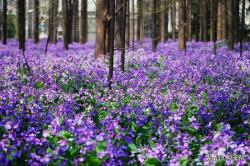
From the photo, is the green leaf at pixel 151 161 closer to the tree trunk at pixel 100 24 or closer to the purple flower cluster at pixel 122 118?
the purple flower cluster at pixel 122 118

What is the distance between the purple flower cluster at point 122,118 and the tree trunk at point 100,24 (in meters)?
2.74

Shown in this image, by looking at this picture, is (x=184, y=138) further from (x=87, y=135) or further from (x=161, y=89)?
(x=161, y=89)

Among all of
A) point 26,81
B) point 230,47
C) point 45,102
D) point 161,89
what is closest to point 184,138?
point 45,102

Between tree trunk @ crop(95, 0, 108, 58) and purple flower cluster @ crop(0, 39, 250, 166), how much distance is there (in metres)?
2.74

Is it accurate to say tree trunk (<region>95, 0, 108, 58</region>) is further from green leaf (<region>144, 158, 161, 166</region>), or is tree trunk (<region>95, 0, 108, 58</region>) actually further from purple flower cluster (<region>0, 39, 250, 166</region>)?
green leaf (<region>144, 158, 161, 166</region>)

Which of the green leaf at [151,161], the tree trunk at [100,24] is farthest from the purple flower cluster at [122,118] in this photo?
the tree trunk at [100,24]

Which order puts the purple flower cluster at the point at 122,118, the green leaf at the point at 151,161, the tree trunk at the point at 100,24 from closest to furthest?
the purple flower cluster at the point at 122,118
the green leaf at the point at 151,161
the tree trunk at the point at 100,24

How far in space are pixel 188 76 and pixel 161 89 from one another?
1.47 metres

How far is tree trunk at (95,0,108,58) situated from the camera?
43.3 feet

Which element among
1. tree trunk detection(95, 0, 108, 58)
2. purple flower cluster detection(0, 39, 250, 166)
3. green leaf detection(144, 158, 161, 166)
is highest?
tree trunk detection(95, 0, 108, 58)

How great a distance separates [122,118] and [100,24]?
8695mm

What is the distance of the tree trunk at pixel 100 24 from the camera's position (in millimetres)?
13191

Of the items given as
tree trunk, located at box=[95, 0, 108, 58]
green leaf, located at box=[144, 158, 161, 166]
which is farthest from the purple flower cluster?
tree trunk, located at box=[95, 0, 108, 58]

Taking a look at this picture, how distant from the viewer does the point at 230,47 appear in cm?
1778
